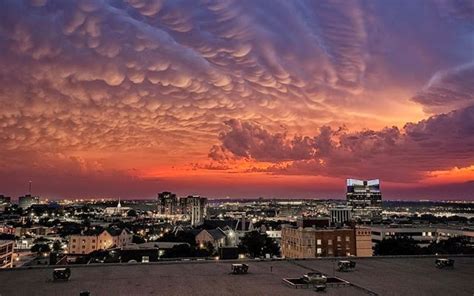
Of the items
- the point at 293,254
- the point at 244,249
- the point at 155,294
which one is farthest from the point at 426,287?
the point at 293,254

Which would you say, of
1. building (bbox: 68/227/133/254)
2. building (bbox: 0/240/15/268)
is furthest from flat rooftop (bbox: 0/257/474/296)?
building (bbox: 68/227/133/254)

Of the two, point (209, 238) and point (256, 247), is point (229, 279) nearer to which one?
point (256, 247)

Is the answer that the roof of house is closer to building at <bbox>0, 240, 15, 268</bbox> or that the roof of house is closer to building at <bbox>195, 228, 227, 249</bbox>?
building at <bbox>195, 228, 227, 249</bbox>

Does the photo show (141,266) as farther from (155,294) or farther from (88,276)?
(155,294)

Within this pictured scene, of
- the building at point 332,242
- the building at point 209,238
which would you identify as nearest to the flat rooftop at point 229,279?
the building at point 332,242

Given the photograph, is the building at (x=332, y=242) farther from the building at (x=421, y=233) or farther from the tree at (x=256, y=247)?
the building at (x=421, y=233)
